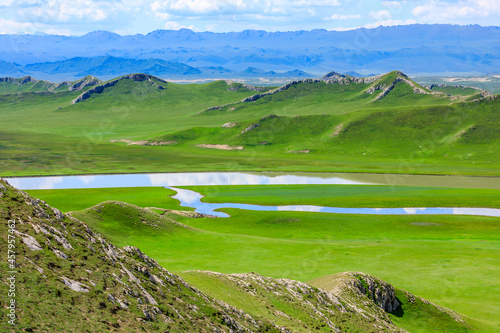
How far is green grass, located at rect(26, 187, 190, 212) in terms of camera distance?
10225cm

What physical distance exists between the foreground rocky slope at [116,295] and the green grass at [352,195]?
70.6m

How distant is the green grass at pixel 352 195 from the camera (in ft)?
348

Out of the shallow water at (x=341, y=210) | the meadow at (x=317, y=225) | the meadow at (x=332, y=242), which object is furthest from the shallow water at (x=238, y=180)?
the shallow water at (x=341, y=210)

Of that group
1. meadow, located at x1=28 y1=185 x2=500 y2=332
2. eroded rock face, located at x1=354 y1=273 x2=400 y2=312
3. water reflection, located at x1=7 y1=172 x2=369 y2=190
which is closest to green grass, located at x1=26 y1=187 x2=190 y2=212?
meadow, located at x1=28 y1=185 x2=500 y2=332

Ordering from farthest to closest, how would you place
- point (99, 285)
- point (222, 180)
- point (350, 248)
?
point (222, 180) → point (350, 248) → point (99, 285)

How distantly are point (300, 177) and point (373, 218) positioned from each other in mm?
51535

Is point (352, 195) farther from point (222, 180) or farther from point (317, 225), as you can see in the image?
point (222, 180)

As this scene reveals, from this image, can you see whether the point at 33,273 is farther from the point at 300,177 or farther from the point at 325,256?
the point at 300,177

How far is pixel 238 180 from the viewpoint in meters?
139

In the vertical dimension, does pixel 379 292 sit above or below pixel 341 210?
above

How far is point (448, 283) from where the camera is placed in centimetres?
5222

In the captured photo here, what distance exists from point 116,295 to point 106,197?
89014 millimetres

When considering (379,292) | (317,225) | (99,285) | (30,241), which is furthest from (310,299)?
(317,225)

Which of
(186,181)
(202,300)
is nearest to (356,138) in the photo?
(186,181)
